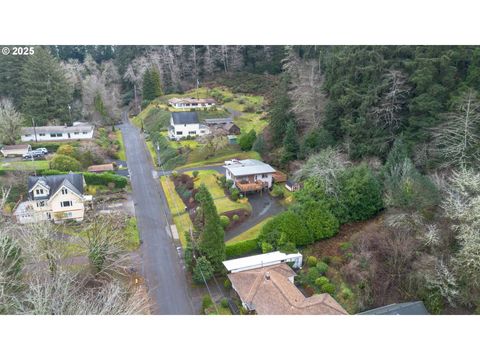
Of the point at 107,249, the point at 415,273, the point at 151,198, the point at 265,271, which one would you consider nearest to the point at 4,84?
the point at 151,198

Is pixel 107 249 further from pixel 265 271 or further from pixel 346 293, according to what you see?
pixel 346 293

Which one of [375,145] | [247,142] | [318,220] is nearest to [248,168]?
[247,142]

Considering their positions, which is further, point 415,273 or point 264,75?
point 264,75

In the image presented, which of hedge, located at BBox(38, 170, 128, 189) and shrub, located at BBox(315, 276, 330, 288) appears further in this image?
hedge, located at BBox(38, 170, 128, 189)

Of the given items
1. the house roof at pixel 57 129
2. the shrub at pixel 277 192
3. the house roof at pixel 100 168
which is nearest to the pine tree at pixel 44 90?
the house roof at pixel 57 129

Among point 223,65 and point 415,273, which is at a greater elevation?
point 223,65

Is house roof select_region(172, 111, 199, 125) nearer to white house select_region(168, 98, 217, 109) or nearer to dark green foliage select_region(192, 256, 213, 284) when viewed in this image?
white house select_region(168, 98, 217, 109)

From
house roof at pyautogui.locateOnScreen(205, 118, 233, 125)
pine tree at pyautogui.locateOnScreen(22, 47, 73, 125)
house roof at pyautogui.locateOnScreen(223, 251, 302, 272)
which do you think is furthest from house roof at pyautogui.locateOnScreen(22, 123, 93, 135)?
house roof at pyautogui.locateOnScreen(223, 251, 302, 272)
